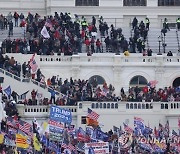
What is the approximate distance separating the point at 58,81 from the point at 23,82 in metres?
2.28

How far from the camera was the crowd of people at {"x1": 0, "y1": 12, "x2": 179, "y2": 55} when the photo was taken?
6994 centimetres

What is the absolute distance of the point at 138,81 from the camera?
231 ft

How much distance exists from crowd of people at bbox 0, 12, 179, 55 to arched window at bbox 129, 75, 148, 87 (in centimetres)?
188

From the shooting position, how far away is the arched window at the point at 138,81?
230 feet

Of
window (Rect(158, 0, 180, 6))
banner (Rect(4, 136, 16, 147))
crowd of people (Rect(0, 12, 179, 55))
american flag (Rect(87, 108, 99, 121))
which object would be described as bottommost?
banner (Rect(4, 136, 16, 147))

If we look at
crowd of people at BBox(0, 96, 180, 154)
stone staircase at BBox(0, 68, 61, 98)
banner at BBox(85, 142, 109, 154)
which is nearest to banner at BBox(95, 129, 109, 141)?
crowd of people at BBox(0, 96, 180, 154)

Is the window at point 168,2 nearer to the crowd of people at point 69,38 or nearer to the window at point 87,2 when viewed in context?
the window at point 87,2

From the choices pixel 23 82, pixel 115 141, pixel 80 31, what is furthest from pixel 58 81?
pixel 115 141

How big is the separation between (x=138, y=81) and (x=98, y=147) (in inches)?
692

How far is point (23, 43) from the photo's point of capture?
69.8 metres

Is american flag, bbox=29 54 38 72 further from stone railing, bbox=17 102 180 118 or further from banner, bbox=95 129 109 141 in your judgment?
banner, bbox=95 129 109 141

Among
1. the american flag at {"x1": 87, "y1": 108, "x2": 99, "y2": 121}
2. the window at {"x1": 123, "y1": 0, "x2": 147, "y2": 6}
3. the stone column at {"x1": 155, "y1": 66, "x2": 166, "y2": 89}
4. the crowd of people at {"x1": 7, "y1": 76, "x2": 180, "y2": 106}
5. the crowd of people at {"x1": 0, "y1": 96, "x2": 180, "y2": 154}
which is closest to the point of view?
the crowd of people at {"x1": 0, "y1": 96, "x2": 180, "y2": 154}

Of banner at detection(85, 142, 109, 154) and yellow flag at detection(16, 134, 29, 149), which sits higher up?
yellow flag at detection(16, 134, 29, 149)

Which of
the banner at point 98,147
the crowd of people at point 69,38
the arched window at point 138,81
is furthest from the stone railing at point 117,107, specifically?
the banner at point 98,147
